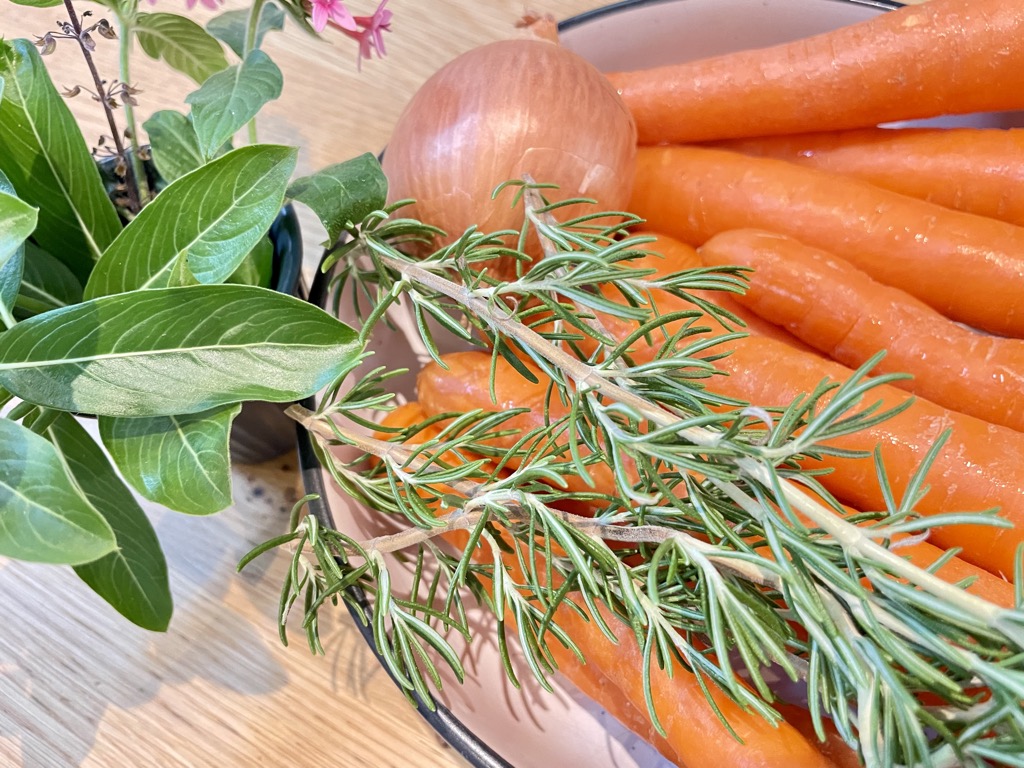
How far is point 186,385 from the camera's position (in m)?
0.42

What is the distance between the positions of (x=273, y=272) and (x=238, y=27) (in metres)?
0.23

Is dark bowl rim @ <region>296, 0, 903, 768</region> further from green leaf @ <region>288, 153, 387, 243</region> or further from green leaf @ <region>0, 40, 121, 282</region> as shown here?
green leaf @ <region>0, 40, 121, 282</region>

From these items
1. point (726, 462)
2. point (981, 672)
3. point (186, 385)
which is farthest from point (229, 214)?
point (981, 672)

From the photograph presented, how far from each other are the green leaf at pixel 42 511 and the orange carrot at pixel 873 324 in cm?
57

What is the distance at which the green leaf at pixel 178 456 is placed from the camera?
0.43 m

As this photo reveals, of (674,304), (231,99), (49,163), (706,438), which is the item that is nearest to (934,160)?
(674,304)

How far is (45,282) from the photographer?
1.65 ft

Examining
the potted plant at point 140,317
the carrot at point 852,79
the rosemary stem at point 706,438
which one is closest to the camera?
the rosemary stem at point 706,438

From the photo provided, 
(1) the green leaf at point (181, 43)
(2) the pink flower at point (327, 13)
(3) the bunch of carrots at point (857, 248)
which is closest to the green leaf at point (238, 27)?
(1) the green leaf at point (181, 43)

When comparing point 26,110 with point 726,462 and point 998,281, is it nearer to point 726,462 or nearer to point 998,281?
point 726,462

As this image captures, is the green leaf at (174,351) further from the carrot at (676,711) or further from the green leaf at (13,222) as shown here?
the carrot at (676,711)

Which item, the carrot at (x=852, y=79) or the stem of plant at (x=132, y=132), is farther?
the carrot at (x=852, y=79)

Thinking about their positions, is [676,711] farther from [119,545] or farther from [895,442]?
[119,545]

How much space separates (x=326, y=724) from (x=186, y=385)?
37cm
